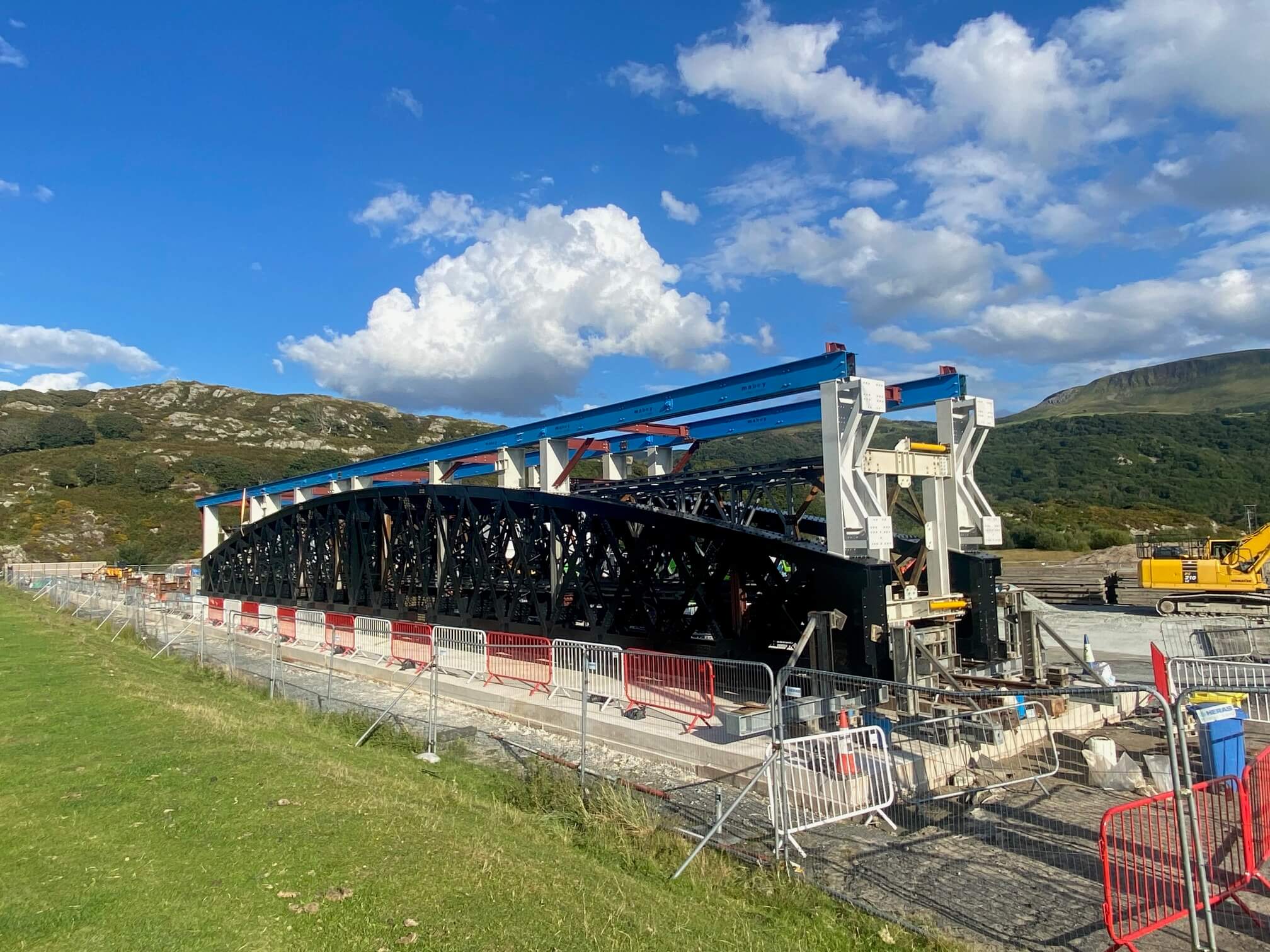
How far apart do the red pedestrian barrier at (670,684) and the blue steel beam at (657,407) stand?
4730 mm

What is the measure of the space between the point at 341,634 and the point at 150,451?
293 ft

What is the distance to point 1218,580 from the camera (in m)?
25.9

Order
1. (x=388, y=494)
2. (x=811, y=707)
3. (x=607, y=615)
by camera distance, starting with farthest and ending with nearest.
Answer: 1. (x=388, y=494)
2. (x=607, y=615)
3. (x=811, y=707)

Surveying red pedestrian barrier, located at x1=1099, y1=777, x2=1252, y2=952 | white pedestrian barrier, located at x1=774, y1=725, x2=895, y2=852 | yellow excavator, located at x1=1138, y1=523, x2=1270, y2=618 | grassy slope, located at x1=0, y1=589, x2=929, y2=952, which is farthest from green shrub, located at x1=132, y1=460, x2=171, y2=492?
red pedestrian barrier, located at x1=1099, y1=777, x2=1252, y2=952

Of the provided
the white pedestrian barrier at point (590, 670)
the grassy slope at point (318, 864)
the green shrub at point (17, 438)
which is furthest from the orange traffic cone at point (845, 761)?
the green shrub at point (17, 438)

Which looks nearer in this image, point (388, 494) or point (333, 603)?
point (388, 494)

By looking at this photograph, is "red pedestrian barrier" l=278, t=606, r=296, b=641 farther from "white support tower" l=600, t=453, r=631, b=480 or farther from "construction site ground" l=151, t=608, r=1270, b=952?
"construction site ground" l=151, t=608, r=1270, b=952

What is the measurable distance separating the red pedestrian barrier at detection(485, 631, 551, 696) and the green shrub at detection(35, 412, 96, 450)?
343 ft

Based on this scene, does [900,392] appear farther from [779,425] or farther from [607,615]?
[607,615]

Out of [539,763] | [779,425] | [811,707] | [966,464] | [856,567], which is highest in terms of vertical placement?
[779,425]

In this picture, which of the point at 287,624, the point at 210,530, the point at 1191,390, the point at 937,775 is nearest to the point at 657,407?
the point at 937,775

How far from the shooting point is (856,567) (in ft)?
35.7

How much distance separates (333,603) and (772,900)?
22.2 metres

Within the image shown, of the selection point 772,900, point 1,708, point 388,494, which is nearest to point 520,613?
point 388,494
